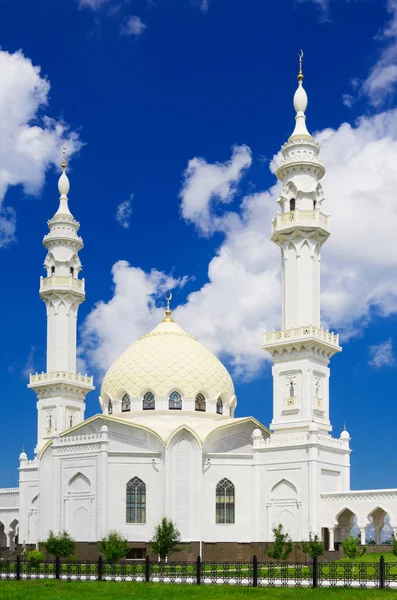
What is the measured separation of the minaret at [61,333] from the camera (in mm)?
56281

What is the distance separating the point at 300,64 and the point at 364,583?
1214 inches

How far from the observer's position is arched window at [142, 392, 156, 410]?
2004 inches

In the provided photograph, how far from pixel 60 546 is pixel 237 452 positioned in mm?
10276

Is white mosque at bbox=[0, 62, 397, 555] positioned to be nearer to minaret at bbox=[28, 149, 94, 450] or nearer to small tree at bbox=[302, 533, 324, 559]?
small tree at bbox=[302, 533, 324, 559]

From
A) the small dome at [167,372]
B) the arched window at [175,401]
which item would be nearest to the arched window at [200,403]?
the small dome at [167,372]

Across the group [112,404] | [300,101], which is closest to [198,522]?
[112,404]

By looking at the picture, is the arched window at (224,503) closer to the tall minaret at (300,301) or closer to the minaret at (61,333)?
the tall minaret at (300,301)

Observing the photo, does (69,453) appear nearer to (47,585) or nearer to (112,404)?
(112,404)

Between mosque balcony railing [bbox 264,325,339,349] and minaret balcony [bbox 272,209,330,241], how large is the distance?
199 inches

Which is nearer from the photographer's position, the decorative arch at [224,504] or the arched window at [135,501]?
the arched window at [135,501]

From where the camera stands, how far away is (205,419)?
50.9 meters

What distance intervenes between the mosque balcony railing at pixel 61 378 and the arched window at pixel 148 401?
692 centimetres

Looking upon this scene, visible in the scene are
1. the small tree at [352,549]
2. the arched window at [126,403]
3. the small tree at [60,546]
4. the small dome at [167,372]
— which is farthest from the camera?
the arched window at [126,403]

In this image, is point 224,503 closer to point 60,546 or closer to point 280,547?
point 280,547
